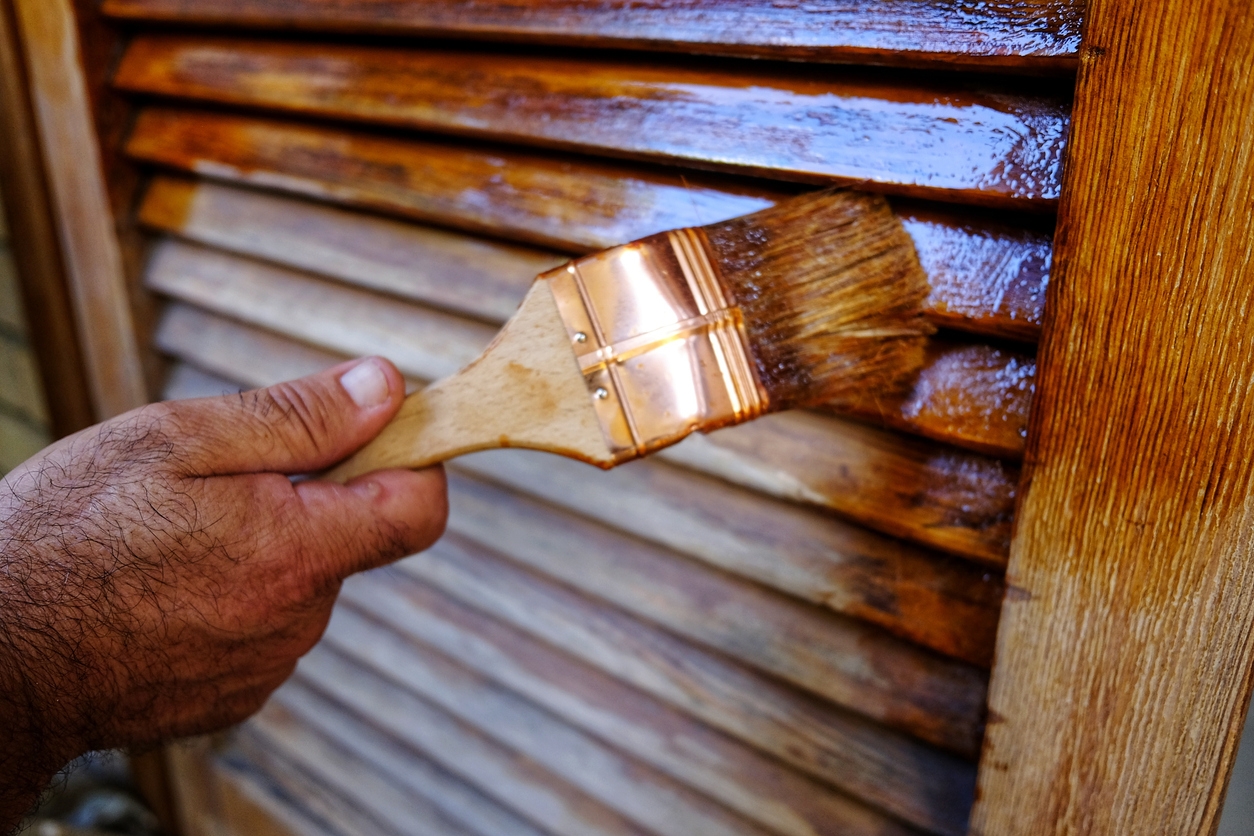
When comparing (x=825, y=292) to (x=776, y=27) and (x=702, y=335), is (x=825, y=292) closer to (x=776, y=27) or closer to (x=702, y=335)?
(x=702, y=335)

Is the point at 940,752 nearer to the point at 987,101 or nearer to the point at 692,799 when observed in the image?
the point at 692,799

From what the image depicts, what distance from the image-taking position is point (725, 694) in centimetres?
126

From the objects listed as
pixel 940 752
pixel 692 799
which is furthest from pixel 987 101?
pixel 692 799

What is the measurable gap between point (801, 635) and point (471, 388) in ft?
1.98

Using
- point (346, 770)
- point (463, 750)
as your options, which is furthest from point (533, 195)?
point (346, 770)

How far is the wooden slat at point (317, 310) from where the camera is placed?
147 centimetres

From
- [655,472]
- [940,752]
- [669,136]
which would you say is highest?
[669,136]

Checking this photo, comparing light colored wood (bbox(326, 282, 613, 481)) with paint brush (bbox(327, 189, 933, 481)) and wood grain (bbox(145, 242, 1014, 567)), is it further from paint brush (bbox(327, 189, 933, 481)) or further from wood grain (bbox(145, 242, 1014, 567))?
wood grain (bbox(145, 242, 1014, 567))

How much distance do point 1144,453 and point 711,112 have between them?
645 millimetres

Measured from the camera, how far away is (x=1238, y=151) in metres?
0.68

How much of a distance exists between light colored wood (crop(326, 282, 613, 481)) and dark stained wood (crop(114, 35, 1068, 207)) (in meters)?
0.35

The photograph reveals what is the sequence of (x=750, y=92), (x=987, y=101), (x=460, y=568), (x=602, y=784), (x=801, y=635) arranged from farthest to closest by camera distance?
(x=460, y=568)
(x=602, y=784)
(x=801, y=635)
(x=750, y=92)
(x=987, y=101)

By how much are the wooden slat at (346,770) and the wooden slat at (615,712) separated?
309 mm

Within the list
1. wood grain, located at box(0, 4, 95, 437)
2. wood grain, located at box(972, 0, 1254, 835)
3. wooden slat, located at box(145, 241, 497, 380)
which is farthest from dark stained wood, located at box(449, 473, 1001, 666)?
wood grain, located at box(0, 4, 95, 437)
